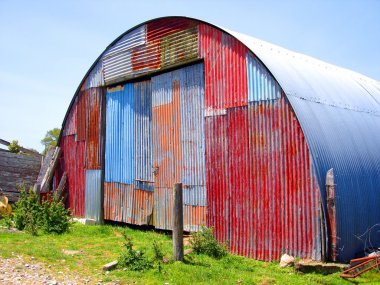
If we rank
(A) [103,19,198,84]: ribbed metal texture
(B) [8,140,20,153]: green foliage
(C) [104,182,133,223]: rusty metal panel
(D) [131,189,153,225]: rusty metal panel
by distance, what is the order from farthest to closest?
(B) [8,140,20,153]: green foliage → (C) [104,182,133,223]: rusty metal panel → (D) [131,189,153,225]: rusty metal panel → (A) [103,19,198,84]: ribbed metal texture

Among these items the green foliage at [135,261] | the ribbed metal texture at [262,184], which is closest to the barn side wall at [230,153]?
the ribbed metal texture at [262,184]

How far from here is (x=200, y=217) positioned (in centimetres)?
1225

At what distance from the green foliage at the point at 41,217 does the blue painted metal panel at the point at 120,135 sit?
2578 millimetres

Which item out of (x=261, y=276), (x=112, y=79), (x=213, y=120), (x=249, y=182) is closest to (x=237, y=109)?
(x=213, y=120)

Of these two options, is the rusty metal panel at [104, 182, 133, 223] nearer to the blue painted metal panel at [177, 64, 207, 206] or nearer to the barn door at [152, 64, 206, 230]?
the barn door at [152, 64, 206, 230]

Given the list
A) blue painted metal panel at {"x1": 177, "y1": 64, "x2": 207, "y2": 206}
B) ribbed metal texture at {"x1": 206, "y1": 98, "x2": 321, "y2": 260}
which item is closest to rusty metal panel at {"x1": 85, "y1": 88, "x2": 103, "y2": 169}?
blue painted metal panel at {"x1": 177, "y1": 64, "x2": 207, "y2": 206}

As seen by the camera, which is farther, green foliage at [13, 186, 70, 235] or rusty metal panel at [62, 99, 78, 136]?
rusty metal panel at [62, 99, 78, 136]

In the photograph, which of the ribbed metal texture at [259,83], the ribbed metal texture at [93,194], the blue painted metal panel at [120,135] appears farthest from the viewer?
the ribbed metal texture at [93,194]

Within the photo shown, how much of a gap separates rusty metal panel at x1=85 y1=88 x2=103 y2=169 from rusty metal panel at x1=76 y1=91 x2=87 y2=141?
0.23m

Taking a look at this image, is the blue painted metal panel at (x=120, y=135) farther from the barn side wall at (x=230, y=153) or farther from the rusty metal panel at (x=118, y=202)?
the rusty metal panel at (x=118, y=202)

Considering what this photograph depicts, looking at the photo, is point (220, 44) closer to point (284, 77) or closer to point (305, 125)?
A: point (284, 77)

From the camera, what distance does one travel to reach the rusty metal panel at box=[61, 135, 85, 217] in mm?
17125

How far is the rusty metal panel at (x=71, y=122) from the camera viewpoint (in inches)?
698

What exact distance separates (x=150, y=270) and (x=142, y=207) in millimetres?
5935
